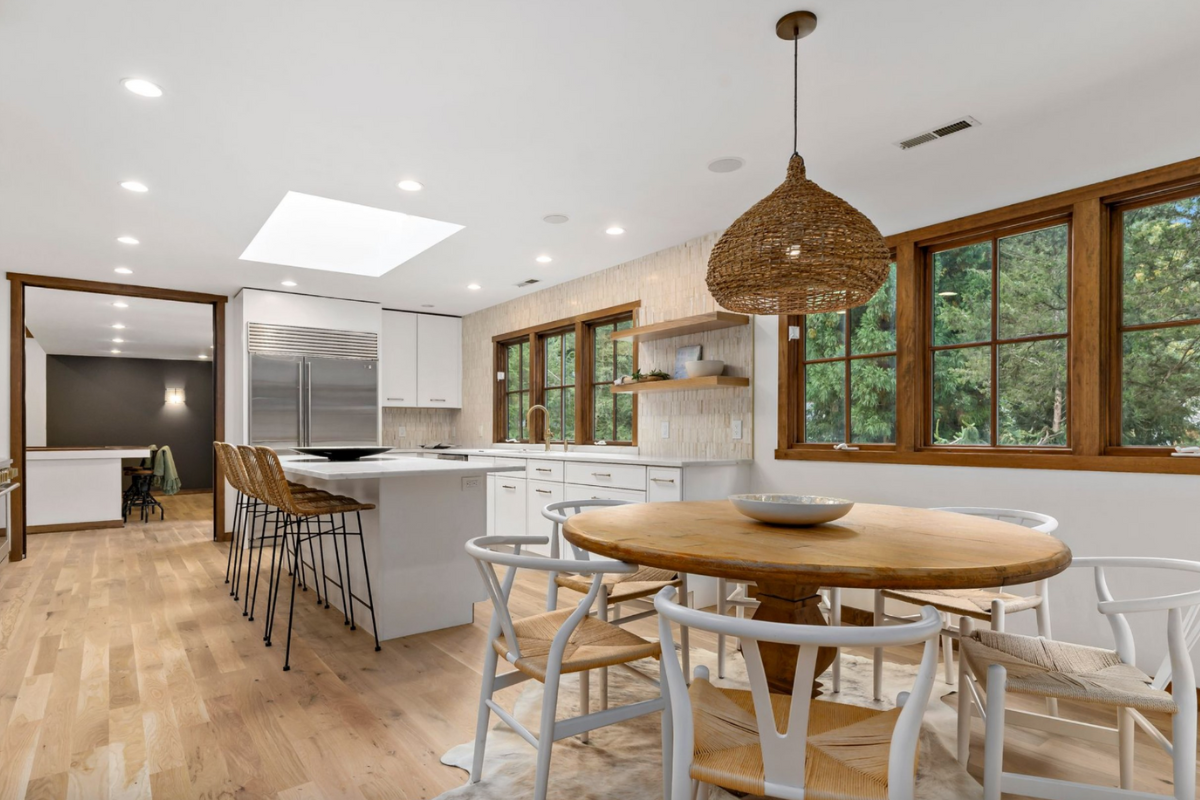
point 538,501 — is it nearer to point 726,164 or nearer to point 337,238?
point 337,238

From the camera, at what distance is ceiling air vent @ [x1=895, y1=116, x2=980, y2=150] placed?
264 cm

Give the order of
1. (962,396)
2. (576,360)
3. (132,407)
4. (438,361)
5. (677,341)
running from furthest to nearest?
1. (132,407)
2. (438,361)
3. (576,360)
4. (677,341)
5. (962,396)

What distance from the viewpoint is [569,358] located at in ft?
19.2

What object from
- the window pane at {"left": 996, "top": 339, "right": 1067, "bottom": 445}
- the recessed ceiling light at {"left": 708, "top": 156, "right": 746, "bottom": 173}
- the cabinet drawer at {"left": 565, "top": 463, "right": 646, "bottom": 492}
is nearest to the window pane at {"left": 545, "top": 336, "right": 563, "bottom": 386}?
the cabinet drawer at {"left": 565, "top": 463, "right": 646, "bottom": 492}

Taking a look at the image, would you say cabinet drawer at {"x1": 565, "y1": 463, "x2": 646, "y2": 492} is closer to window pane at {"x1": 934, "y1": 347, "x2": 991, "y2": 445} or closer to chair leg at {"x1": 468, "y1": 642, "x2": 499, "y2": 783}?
window pane at {"x1": 934, "y1": 347, "x2": 991, "y2": 445}

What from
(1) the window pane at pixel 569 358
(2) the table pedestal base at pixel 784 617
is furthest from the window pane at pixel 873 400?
(1) the window pane at pixel 569 358

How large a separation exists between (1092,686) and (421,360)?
248 inches

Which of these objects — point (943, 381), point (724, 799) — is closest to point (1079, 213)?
point (943, 381)

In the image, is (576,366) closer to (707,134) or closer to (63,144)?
(707,134)

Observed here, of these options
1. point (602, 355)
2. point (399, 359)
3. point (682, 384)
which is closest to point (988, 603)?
point (682, 384)

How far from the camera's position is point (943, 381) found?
333 cm

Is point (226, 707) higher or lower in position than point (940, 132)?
lower

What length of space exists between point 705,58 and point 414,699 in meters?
2.53

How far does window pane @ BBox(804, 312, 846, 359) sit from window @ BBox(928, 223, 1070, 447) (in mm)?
491
